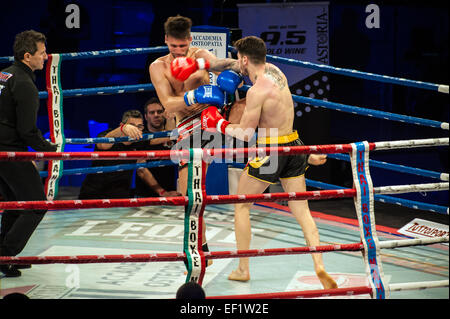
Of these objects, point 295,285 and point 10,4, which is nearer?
point 295,285

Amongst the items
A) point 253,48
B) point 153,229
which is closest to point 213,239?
point 153,229

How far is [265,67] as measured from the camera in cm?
355

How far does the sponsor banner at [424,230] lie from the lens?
404cm

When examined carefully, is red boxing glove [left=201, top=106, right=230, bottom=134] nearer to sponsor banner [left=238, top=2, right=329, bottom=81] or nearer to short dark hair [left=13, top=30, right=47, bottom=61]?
short dark hair [left=13, top=30, right=47, bottom=61]

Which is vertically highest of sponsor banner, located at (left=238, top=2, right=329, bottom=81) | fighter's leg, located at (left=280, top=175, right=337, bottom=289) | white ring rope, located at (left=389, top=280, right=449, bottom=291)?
sponsor banner, located at (left=238, top=2, right=329, bottom=81)

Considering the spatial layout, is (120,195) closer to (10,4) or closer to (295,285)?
(295,285)

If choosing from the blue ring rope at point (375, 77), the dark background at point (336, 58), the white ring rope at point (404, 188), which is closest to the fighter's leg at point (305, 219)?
the white ring rope at point (404, 188)

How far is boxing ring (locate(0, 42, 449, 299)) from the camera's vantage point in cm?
269

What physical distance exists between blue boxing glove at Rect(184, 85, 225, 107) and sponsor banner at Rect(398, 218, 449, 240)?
1.52 metres

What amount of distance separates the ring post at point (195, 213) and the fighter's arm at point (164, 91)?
1097 mm

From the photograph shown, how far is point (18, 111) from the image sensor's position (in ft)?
11.6

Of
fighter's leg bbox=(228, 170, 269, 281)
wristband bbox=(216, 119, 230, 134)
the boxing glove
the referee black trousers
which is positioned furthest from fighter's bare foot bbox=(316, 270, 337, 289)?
the referee black trousers

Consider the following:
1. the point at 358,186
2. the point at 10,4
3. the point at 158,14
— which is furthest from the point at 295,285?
the point at 10,4

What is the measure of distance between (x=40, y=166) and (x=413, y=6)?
196 inches
